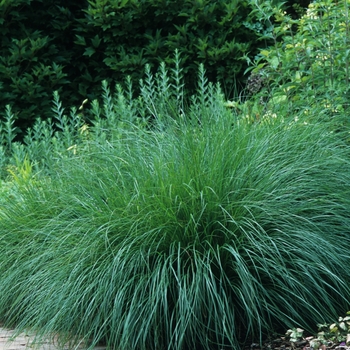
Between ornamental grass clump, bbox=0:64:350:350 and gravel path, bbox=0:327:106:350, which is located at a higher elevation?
ornamental grass clump, bbox=0:64:350:350

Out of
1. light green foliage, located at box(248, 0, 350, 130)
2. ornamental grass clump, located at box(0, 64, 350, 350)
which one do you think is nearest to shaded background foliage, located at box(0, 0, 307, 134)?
light green foliage, located at box(248, 0, 350, 130)

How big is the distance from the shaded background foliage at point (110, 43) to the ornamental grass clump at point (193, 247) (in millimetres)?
4139

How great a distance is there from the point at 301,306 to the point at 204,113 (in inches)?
63.7

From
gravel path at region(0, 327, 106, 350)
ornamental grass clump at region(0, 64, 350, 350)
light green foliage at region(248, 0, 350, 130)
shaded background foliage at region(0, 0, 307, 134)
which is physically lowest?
gravel path at region(0, 327, 106, 350)

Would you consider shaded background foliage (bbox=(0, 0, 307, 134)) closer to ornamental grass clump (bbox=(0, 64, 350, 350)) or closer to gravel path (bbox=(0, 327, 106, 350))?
ornamental grass clump (bbox=(0, 64, 350, 350))

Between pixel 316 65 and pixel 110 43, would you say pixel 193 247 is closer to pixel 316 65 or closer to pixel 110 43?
pixel 316 65

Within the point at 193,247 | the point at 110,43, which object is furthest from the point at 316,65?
the point at 110,43

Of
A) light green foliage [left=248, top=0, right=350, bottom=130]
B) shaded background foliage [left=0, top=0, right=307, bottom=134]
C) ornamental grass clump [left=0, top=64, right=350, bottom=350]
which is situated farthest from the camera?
shaded background foliage [left=0, top=0, right=307, bottom=134]

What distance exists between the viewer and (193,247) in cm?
416

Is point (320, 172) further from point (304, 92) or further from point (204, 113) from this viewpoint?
point (304, 92)

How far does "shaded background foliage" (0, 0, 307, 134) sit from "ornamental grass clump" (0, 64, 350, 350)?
163 inches

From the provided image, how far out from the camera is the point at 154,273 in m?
4.07

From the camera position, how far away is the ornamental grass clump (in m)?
4.04

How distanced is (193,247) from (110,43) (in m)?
5.58
